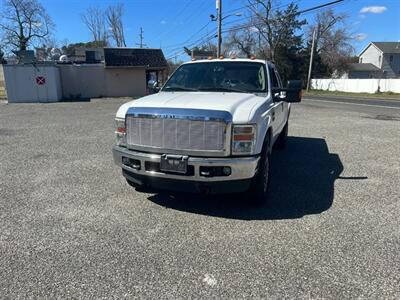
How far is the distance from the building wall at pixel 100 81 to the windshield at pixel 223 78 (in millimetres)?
23925

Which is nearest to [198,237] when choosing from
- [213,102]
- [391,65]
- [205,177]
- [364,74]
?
[205,177]

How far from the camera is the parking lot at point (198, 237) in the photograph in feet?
9.14

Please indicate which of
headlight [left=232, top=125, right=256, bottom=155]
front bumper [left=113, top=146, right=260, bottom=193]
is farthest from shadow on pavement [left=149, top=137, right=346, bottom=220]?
headlight [left=232, top=125, right=256, bottom=155]

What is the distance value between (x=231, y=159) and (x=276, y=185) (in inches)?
70.8

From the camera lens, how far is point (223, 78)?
5227 mm

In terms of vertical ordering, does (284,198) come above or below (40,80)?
below

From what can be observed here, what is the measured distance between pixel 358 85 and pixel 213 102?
42207 mm

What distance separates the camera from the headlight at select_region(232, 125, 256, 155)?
3752 mm

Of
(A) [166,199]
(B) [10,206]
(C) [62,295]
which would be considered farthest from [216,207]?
(B) [10,206]

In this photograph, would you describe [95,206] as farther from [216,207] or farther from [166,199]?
[216,207]

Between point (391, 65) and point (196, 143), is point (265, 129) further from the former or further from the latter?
point (391, 65)

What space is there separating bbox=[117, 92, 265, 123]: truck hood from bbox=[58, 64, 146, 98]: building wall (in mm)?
24838

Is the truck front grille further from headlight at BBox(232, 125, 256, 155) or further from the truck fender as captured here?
the truck fender

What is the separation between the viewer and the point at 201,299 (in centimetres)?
262
